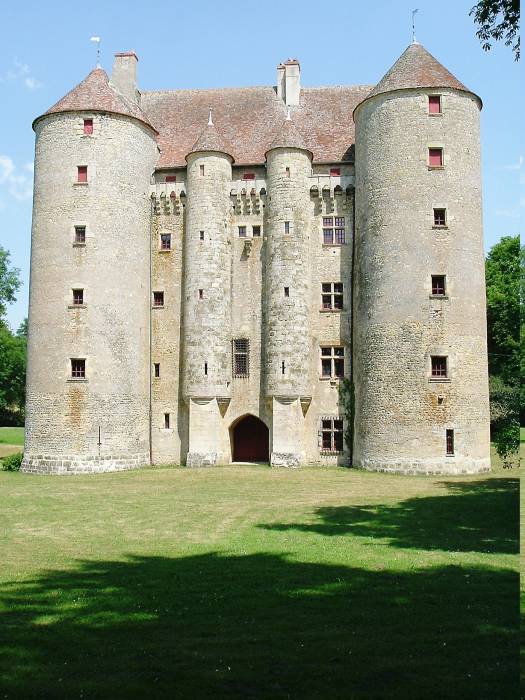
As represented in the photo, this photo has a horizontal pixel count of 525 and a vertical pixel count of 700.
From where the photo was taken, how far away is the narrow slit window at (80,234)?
3103 centimetres

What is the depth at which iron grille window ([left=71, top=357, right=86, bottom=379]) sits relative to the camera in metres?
30.3

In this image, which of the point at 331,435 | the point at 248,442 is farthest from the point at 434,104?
the point at 248,442

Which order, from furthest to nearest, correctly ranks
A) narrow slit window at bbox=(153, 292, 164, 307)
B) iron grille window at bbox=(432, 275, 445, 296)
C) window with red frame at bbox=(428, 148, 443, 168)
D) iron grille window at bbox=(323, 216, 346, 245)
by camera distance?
narrow slit window at bbox=(153, 292, 164, 307)
iron grille window at bbox=(323, 216, 346, 245)
window with red frame at bbox=(428, 148, 443, 168)
iron grille window at bbox=(432, 275, 445, 296)

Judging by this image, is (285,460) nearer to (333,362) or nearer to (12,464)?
(333,362)

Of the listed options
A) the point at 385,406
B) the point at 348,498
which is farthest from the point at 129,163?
the point at 348,498

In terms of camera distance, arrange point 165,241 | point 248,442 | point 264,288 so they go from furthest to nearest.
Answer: point 248,442 → point 165,241 → point 264,288

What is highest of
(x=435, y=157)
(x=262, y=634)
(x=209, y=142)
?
(x=209, y=142)

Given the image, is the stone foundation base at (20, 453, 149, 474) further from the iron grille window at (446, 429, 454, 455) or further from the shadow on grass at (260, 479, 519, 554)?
the shadow on grass at (260, 479, 519, 554)

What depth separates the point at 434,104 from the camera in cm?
3012

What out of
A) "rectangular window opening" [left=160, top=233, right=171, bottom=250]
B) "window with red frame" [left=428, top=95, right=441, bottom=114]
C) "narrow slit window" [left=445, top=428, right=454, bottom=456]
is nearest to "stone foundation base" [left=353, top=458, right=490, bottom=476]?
"narrow slit window" [left=445, top=428, right=454, bottom=456]

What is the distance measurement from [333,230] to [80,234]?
11.2 m

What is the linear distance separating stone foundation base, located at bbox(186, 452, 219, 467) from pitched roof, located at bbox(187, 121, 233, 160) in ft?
44.5

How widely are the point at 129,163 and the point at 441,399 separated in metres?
16.9

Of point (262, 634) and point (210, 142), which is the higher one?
point (210, 142)
